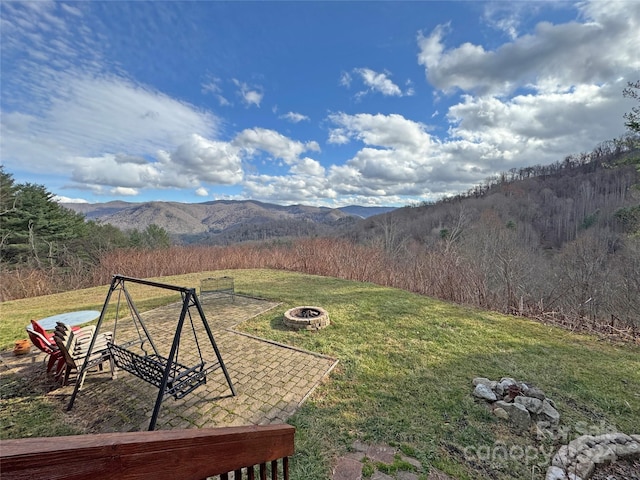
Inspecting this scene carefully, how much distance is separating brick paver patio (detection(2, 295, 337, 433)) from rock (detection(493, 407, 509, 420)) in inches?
80.2

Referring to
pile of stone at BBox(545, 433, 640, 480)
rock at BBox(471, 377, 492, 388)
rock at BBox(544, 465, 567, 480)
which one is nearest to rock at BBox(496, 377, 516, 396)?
rock at BBox(471, 377, 492, 388)

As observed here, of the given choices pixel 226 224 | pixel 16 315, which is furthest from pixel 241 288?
pixel 226 224

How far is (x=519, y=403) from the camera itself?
3.24 m

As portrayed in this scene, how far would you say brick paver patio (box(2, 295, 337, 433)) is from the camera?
3.07 meters

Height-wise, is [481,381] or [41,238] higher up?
[41,238]

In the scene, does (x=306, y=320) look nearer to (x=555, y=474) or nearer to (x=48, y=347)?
(x=48, y=347)

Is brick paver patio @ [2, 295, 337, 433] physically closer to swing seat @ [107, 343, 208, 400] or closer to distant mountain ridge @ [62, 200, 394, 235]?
swing seat @ [107, 343, 208, 400]

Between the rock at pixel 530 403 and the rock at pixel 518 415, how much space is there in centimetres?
9

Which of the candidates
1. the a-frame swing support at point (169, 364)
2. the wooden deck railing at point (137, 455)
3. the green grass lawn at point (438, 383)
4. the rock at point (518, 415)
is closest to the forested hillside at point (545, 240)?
the green grass lawn at point (438, 383)

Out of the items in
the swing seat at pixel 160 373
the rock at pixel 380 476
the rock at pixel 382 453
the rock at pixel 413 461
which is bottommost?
the rock at pixel 413 461

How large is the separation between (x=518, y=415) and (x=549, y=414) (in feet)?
1.08

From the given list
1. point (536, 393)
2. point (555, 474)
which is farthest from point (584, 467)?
point (536, 393)

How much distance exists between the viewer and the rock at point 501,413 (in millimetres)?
3146

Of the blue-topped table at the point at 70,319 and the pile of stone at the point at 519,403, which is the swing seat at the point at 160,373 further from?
the pile of stone at the point at 519,403
